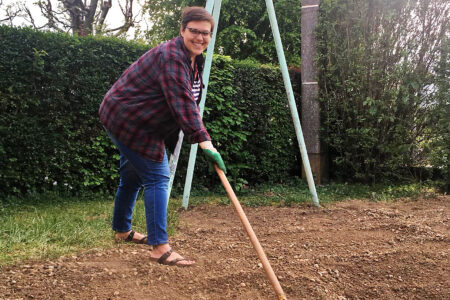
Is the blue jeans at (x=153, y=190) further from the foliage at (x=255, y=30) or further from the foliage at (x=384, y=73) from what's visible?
the foliage at (x=255, y=30)

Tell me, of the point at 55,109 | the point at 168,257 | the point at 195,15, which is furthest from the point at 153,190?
the point at 55,109

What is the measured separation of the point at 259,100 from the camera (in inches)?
259

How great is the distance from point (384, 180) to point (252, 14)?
6.93 meters

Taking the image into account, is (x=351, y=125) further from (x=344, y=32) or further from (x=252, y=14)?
(x=252, y=14)

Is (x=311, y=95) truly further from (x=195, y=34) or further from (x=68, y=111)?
(x=195, y=34)

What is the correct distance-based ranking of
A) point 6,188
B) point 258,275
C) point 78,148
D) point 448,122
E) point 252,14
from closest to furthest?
point 258,275, point 6,188, point 78,148, point 448,122, point 252,14

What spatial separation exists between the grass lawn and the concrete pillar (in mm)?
485

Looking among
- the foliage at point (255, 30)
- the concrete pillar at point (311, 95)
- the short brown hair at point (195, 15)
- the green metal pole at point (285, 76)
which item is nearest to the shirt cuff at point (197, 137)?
the short brown hair at point (195, 15)

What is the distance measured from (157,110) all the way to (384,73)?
491 cm

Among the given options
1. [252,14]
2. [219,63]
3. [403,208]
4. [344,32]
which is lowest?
[403,208]

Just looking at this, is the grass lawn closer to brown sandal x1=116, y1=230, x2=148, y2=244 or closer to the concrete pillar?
brown sandal x1=116, y1=230, x2=148, y2=244

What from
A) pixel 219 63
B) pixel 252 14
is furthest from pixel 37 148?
pixel 252 14

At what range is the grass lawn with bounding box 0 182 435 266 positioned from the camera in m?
3.18

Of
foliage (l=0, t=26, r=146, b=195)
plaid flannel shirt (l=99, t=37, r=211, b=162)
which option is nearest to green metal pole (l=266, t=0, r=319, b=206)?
foliage (l=0, t=26, r=146, b=195)
